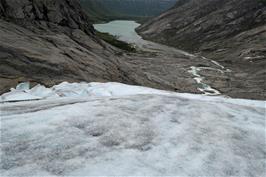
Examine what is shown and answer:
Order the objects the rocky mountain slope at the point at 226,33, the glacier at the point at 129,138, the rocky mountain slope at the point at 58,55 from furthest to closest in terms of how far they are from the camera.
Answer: the rocky mountain slope at the point at 226,33 < the rocky mountain slope at the point at 58,55 < the glacier at the point at 129,138

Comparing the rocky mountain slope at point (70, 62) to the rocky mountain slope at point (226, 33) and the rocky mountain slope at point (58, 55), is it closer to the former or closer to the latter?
the rocky mountain slope at point (58, 55)

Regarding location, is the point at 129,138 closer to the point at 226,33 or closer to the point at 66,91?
the point at 66,91

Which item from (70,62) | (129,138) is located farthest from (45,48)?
(129,138)

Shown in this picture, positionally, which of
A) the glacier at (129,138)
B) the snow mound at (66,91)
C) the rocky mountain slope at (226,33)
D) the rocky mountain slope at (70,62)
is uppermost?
the rocky mountain slope at (226,33)

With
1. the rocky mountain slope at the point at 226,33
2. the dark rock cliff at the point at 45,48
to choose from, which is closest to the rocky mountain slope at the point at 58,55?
the dark rock cliff at the point at 45,48

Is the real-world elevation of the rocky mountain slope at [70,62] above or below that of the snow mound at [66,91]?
above

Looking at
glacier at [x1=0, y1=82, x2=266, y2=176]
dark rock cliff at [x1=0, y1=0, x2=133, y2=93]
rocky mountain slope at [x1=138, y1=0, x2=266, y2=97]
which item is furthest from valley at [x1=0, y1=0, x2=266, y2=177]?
rocky mountain slope at [x1=138, y1=0, x2=266, y2=97]

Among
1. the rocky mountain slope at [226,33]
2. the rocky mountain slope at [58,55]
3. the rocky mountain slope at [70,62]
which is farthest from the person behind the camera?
the rocky mountain slope at [226,33]
